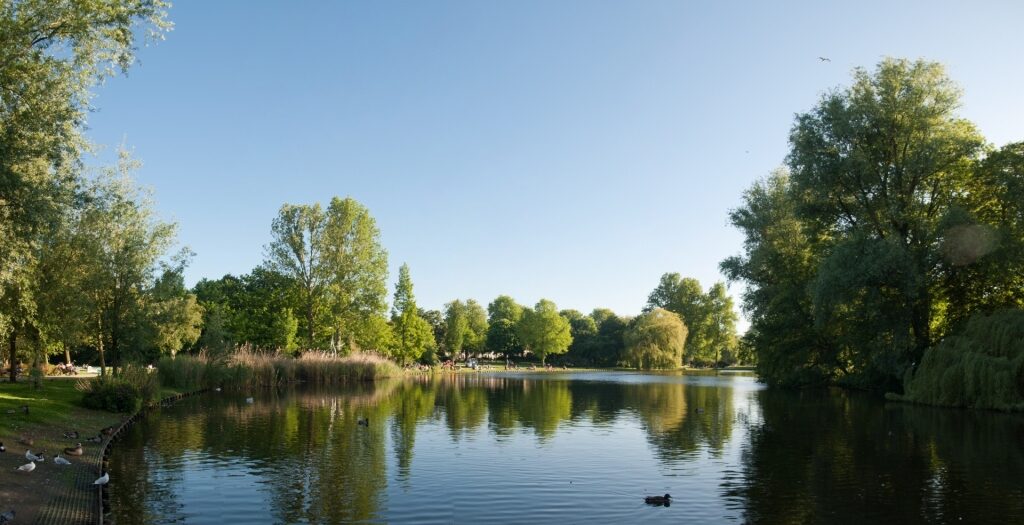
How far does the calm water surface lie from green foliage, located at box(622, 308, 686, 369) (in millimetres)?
74483

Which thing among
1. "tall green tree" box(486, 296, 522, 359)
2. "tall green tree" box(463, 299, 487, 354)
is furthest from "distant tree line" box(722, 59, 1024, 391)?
"tall green tree" box(486, 296, 522, 359)

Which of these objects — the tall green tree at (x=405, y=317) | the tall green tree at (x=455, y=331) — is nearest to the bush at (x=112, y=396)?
the tall green tree at (x=405, y=317)

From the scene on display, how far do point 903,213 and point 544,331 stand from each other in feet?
304

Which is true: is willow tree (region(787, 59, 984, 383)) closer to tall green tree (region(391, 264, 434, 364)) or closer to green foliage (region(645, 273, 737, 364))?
tall green tree (region(391, 264, 434, 364))

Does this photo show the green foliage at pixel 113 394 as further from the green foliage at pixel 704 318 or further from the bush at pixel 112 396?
the green foliage at pixel 704 318

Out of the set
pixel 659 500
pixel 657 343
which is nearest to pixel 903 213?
pixel 659 500

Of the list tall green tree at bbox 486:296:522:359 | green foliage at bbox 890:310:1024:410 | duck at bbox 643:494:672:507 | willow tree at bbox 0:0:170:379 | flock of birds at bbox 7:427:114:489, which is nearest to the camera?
duck at bbox 643:494:672:507

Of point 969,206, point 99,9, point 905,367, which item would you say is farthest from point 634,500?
point 969,206

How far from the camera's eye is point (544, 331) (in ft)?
434

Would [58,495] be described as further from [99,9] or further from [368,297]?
[368,297]

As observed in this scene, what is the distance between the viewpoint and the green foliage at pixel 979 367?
34.3m

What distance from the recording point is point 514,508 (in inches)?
607

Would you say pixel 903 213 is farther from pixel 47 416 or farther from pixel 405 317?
pixel 405 317

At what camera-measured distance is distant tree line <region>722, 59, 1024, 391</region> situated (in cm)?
3978
